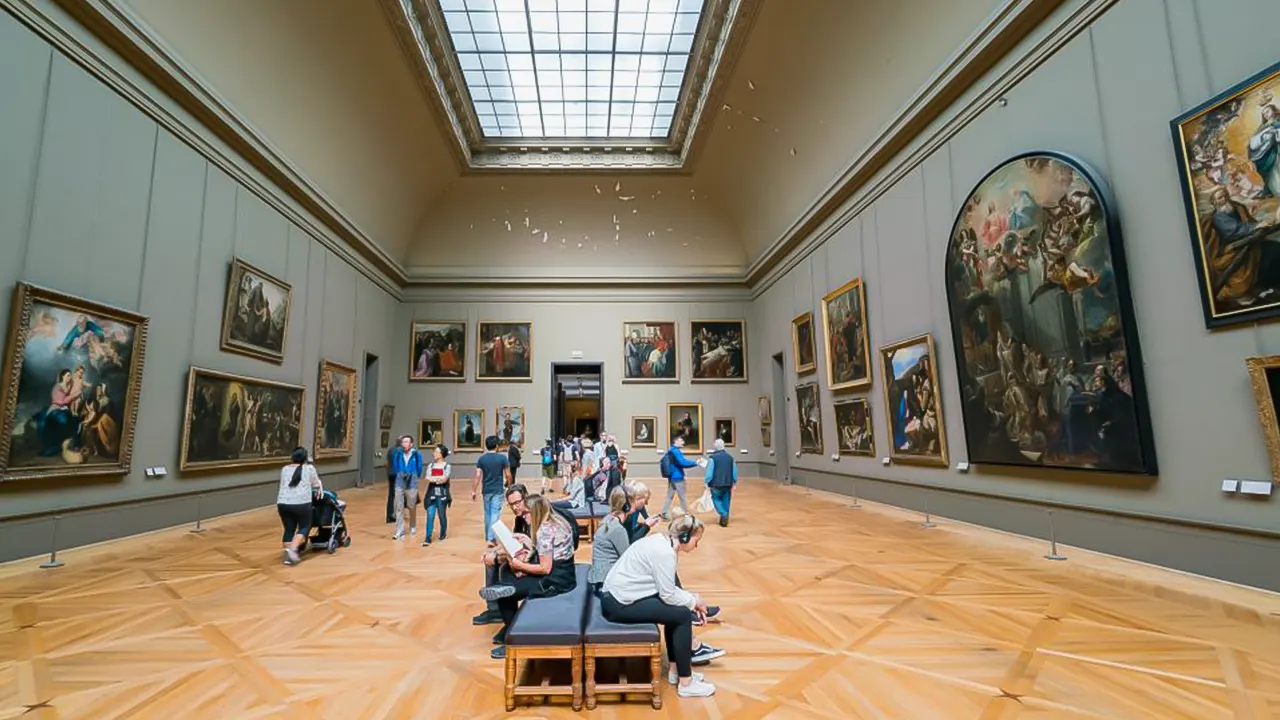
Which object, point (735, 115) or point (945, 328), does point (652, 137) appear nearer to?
point (735, 115)

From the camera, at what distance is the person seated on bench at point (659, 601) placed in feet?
12.2

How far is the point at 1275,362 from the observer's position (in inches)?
205

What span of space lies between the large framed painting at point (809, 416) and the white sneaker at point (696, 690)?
13078 millimetres

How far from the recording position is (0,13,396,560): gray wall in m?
7.26

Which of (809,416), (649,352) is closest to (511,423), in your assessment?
(649,352)

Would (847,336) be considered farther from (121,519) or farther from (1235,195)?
(121,519)

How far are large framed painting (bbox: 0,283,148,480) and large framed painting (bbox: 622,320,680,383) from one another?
15619mm

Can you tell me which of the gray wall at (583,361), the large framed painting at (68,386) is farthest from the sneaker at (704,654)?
the gray wall at (583,361)

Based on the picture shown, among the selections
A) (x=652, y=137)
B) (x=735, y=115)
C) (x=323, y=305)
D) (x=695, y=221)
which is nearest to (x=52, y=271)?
(x=323, y=305)

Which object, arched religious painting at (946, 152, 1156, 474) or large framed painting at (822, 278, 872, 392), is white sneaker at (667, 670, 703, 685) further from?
Result: large framed painting at (822, 278, 872, 392)

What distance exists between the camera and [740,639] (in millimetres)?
4676

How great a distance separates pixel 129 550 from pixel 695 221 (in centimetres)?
1957

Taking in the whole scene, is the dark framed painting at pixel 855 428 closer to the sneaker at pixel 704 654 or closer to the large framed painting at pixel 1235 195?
the large framed painting at pixel 1235 195

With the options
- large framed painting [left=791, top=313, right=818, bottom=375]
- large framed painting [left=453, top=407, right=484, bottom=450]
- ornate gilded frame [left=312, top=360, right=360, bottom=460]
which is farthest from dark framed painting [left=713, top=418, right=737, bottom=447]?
ornate gilded frame [left=312, top=360, right=360, bottom=460]
